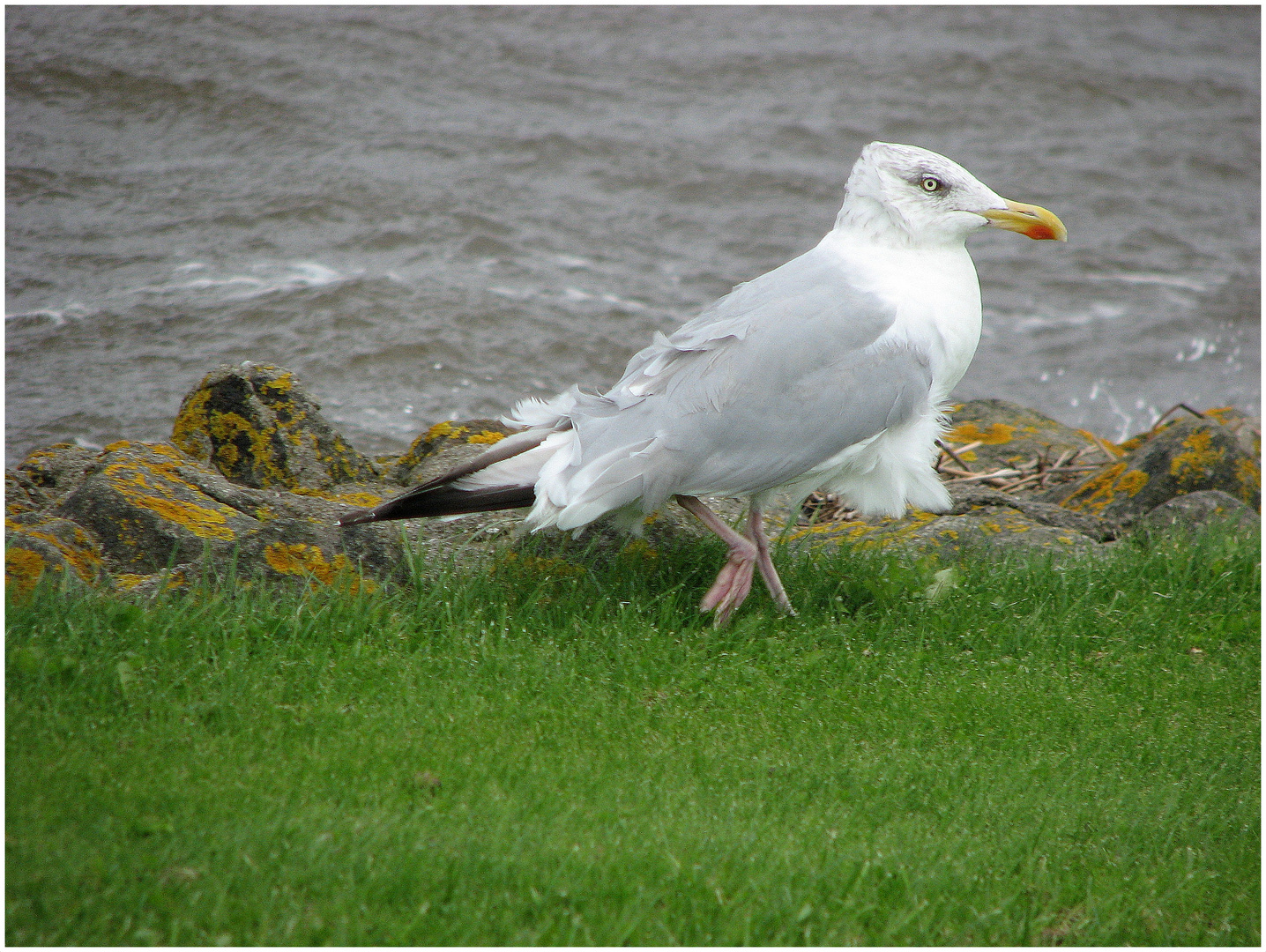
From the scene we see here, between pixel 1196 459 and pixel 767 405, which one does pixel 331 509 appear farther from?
pixel 1196 459

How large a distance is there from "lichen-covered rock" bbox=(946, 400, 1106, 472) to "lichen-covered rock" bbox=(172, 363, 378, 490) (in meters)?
3.88

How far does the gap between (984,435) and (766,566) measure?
11.0ft

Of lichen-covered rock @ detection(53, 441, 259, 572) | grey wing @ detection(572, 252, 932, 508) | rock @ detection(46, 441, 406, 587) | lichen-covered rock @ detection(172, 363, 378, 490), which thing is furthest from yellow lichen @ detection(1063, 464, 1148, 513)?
lichen-covered rock @ detection(53, 441, 259, 572)

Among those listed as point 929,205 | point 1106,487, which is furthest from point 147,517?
point 1106,487

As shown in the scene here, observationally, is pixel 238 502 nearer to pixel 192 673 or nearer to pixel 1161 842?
pixel 192 673

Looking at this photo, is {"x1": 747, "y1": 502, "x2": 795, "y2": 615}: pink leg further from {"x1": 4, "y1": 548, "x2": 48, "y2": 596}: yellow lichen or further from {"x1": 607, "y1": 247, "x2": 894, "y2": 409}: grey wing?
{"x1": 4, "y1": 548, "x2": 48, "y2": 596}: yellow lichen

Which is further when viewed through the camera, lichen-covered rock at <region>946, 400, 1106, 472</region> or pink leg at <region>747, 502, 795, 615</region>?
lichen-covered rock at <region>946, 400, 1106, 472</region>

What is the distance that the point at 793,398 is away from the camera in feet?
13.9

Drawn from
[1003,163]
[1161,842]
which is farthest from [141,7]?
[1161,842]

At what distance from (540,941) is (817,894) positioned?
2.40 feet

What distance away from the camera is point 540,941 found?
278 centimetres

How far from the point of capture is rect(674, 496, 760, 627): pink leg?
447 centimetres

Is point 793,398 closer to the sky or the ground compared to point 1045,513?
closer to the sky

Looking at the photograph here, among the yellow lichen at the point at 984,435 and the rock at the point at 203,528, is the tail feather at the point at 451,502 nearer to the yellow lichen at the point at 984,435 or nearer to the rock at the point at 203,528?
the rock at the point at 203,528
